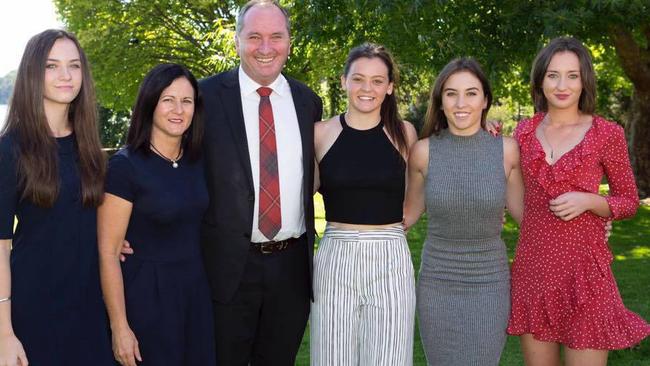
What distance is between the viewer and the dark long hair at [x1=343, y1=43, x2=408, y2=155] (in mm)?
3893

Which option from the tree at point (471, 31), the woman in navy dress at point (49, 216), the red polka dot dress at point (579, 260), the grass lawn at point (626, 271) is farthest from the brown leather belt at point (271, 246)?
the tree at point (471, 31)

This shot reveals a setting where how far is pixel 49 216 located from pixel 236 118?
120 cm

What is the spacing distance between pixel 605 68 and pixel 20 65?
62.5ft

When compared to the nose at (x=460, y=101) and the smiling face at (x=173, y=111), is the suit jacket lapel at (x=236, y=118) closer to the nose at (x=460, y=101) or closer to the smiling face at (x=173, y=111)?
the smiling face at (x=173, y=111)

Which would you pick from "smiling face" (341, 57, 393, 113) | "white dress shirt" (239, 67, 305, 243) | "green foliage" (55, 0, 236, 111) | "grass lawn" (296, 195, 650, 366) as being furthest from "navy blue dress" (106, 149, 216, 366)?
"green foliage" (55, 0, 236, 111)

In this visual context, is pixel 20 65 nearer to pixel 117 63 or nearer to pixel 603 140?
pixel 603 140

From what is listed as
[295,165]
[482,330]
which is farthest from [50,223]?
[482,330]

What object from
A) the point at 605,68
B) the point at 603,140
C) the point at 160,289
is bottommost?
the point at 160,289

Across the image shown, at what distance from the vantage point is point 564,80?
12.2ft

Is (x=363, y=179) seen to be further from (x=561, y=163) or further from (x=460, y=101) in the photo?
(x=561, y=163)

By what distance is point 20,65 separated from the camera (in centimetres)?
308

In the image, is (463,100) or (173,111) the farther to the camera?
(463,100)

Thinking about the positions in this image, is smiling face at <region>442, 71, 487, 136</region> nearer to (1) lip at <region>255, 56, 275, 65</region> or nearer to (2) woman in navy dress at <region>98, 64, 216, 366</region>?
(1) lip at <region>255, 56, 275, 65</region>

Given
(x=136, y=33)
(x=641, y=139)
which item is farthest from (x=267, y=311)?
(x=136, y=33)
